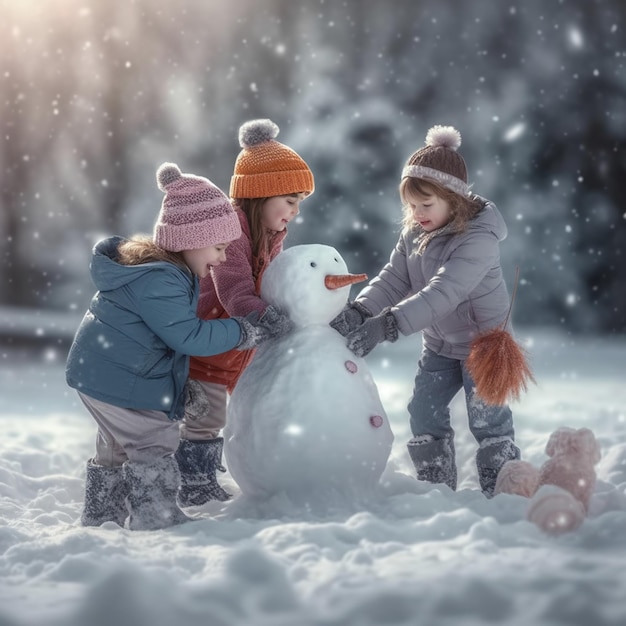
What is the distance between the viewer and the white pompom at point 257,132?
3.02m

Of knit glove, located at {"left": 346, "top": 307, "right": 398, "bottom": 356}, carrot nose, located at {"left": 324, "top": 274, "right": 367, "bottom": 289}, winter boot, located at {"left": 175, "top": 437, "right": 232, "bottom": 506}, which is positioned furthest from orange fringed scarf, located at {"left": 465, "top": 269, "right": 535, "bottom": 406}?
winter boot, located at {"left": 175, "top": 437, "right": 232, "bottom": 506}

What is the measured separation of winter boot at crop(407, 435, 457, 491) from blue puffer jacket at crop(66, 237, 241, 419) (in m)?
1.00

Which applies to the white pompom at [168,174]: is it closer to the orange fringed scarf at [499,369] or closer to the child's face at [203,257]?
the child's face at [203,257]

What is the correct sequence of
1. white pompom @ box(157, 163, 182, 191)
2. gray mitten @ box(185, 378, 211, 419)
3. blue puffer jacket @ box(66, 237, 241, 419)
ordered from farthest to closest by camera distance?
gray mitten @ box(185, 378, 211, 419) < white pompom @ box(157, 163, 182, 191) < blue puffer jacket @ box(66, 237, 241, 419)

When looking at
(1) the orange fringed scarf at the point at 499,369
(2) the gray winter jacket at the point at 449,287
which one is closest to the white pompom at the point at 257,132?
(2) the gray winter jacket at the point at 449,287

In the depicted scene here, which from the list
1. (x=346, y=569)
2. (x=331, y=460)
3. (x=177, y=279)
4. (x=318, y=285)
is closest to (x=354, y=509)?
(x=331, y=460)

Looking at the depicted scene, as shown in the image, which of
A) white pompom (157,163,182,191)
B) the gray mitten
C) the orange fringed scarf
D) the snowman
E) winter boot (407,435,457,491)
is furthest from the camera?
winter boot (407,435,457,491)

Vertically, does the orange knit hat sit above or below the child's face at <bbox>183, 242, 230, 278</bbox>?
above

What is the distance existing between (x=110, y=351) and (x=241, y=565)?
1016mm

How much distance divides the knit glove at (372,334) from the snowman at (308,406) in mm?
41

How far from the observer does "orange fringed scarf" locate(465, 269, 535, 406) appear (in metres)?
2.59

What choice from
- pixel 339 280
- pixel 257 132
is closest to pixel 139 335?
pixel 339 280

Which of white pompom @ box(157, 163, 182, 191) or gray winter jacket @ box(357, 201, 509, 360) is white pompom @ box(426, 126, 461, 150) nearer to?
gray winter jacket @ box(357, 201, 509, 360)

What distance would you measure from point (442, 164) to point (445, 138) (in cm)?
15
